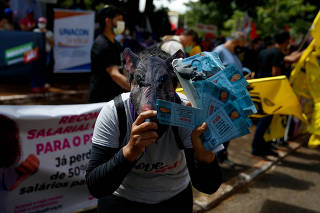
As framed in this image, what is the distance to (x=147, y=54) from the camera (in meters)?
1.36

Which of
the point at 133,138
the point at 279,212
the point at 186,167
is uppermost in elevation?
the point at 133,138

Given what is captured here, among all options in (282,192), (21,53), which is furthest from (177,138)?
(21,53)

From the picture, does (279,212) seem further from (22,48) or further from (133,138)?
(22,48)

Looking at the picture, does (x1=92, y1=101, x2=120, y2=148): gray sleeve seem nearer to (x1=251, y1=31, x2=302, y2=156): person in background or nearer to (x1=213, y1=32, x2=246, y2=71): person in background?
(x1=213, y1=32, x2=246, y2=71): person in background

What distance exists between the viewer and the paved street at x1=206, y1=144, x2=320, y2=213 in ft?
11.9

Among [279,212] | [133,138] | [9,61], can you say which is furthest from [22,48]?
[133,138]

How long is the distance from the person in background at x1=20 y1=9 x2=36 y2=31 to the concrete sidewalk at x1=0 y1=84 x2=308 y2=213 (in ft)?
5.88

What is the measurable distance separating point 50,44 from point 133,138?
7877 millimetres

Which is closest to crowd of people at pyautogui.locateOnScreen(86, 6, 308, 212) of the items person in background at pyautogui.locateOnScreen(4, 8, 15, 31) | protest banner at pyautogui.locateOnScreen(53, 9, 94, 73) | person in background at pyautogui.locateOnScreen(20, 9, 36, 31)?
person in background at pyautogui.locateOnScreen(4, 8, 15, 31)

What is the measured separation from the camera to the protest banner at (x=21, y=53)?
25.0 ft

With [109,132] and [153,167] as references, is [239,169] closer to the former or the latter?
[153,167]

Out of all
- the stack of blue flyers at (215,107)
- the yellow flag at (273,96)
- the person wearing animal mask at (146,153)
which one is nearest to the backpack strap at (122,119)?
the person wearing animal mask at (146,153)

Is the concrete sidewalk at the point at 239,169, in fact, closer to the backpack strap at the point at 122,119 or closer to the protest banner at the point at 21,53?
the backpack strap at the point at 122,119

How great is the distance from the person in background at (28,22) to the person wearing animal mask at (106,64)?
584cm
